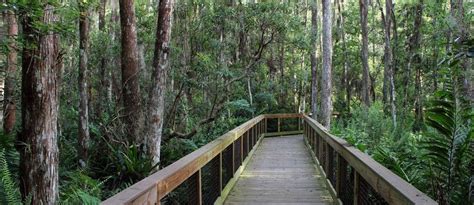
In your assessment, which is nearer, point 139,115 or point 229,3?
point 139,115

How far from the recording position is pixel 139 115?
9.55 m

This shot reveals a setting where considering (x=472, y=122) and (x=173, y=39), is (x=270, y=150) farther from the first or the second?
(x=472, y=122)

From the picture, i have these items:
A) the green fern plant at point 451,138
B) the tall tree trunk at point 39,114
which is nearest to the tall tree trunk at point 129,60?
the tall tree trunk at point 39,114

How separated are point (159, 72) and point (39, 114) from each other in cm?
292

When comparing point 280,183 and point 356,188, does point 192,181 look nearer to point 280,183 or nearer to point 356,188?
point 356,188

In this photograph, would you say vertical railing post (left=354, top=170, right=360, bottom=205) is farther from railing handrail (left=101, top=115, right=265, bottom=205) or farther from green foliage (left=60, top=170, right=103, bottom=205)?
green foliage (left=60, top=170, right=103, bottom=205)

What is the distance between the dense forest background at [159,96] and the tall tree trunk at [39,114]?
0.04ft

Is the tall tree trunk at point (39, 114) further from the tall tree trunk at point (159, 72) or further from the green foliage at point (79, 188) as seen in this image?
the tall tree trunk at point (159, 72)

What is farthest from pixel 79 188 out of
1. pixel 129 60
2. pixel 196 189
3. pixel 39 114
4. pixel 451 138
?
pixel 451 138

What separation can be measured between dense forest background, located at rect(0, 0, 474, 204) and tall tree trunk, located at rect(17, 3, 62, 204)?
0.04ft

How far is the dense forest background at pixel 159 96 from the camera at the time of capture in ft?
13.0

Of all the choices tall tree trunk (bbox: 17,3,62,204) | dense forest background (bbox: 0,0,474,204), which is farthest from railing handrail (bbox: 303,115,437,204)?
tall tree trunk (bbox: 17,3,62,204)

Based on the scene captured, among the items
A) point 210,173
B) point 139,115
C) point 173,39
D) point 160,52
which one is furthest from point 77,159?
point 173,39

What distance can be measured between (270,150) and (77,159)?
586 centimetres
